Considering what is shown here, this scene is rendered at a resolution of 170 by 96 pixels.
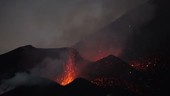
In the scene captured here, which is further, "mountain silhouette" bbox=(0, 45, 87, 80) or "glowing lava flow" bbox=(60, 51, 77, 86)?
"mountain silhouette" bbox=(0, 45, 87, 80)

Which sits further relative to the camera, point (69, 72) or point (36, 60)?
point (36, 60)

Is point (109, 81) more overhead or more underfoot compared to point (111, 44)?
more overhead

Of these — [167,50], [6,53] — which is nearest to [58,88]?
[6,53]

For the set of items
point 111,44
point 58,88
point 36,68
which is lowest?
point 111,44

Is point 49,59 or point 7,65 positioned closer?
point 7,65

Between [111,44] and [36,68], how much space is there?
49.9 metres

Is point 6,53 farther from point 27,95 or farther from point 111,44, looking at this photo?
point 111,44

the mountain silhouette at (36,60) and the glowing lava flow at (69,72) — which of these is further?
the mountain silhouette at (36,60)

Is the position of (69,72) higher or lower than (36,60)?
lower

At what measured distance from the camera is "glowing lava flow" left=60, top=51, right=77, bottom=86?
87425 millimetres

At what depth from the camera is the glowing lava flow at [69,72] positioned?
87425 millimetres

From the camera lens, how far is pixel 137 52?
110750mm

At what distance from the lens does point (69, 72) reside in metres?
92.5

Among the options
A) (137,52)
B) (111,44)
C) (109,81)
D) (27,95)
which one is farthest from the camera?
(111,44)
